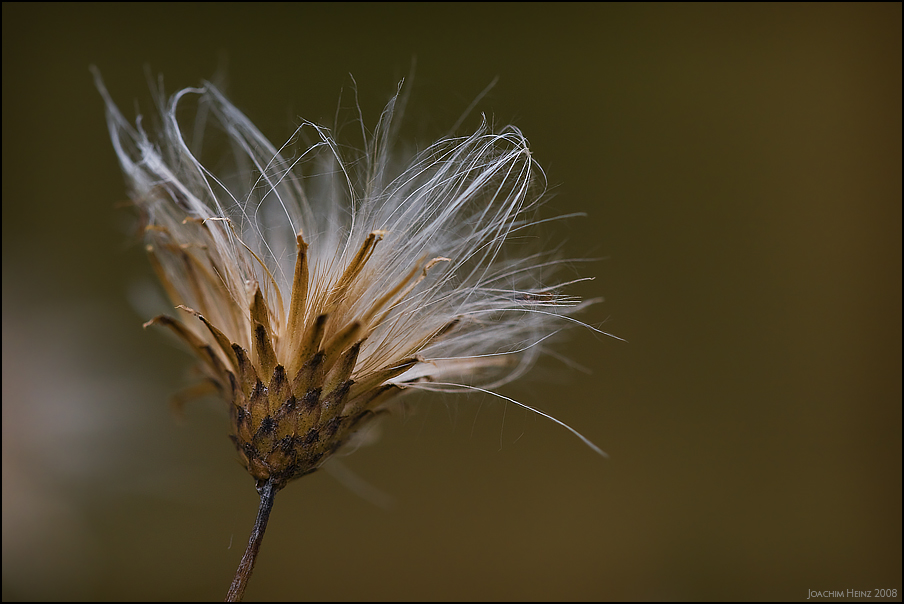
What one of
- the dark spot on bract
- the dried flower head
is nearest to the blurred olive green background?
the dried flower head

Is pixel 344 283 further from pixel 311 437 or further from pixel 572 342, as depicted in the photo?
pixel 572 342

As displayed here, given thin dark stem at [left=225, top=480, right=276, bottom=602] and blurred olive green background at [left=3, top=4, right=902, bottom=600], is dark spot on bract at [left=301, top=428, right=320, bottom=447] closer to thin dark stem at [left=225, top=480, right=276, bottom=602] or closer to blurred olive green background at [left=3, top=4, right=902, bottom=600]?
thin dark stem at [left=225, top=480, right=276, bottom=602]

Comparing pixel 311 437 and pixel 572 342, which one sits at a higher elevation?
pixel 311 437

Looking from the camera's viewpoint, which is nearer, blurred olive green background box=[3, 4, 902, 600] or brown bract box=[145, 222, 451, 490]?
brown bract box=[145, 222, 451, 490]

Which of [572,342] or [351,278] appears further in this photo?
[572,342]

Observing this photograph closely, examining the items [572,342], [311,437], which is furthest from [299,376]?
[572,342]

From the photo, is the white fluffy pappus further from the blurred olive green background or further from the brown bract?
→ the blurred olive green background

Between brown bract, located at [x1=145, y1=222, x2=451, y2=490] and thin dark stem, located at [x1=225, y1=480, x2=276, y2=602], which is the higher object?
brown bract, located at [x1=145, y1=222, x2=451, y2=490]

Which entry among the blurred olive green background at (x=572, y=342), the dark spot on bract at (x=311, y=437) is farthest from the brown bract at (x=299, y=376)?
the blurred olive green background at (x=572, y=342)

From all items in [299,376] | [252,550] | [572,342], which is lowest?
[572,342]
